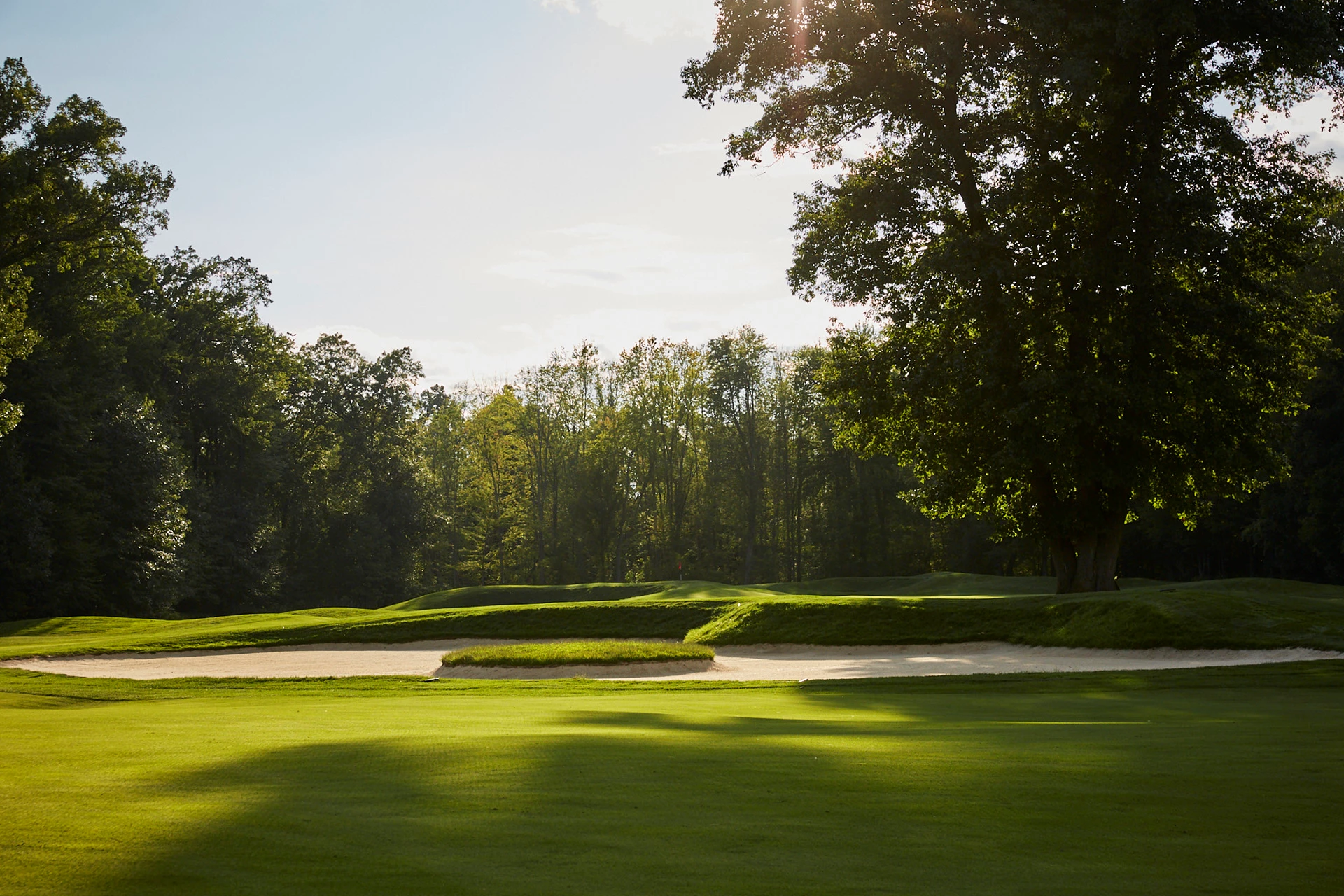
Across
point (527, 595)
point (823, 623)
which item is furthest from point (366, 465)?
point (823, 623)

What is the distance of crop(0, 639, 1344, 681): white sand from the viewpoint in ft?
64.5

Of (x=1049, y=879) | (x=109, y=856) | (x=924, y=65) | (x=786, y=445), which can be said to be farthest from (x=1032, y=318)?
(x=786, y=445)

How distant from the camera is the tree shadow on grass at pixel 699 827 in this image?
3.89 m

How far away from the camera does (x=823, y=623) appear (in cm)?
2586

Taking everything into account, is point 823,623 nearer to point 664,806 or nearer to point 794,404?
point 664,806

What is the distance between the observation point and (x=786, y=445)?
76.2 m

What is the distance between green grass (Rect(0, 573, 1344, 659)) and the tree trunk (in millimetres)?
900

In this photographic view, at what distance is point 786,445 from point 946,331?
166 ft

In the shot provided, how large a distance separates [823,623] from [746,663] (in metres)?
3.96

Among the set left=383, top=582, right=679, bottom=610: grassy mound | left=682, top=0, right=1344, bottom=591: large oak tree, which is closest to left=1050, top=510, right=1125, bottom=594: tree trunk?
left=682, top=0, right=1344, bottom=591: large oak tree

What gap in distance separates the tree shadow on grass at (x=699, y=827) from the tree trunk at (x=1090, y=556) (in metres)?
20.5

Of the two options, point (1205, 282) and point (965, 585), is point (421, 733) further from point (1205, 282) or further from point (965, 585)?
point (965, 585)

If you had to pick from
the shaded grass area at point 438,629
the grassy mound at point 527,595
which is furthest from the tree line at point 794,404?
the grassy mound at point 527,595

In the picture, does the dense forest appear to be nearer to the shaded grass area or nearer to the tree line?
the tree line
